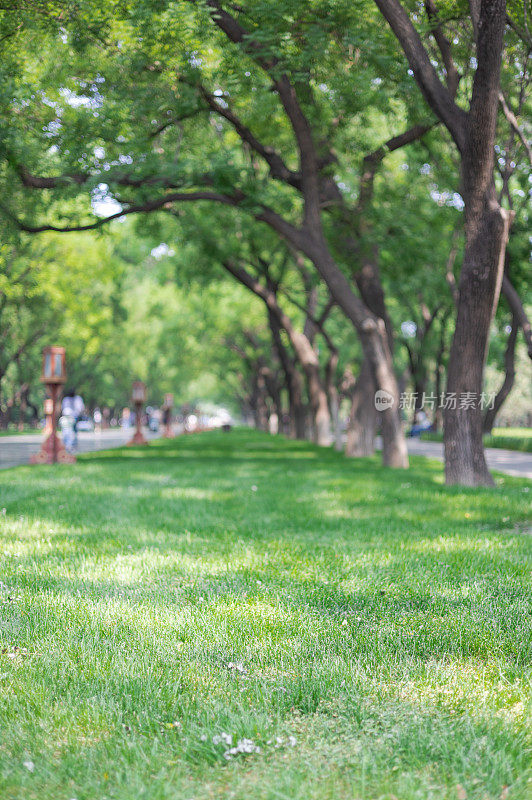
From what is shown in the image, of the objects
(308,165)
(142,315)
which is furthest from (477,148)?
(142,315)

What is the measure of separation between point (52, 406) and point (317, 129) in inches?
336

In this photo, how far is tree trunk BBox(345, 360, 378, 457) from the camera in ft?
57.6

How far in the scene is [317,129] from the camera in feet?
49.1

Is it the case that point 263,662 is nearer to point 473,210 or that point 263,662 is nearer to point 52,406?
point 473,210

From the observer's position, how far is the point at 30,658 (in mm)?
3193

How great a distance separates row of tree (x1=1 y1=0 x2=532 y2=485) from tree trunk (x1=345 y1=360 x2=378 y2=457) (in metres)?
0.07

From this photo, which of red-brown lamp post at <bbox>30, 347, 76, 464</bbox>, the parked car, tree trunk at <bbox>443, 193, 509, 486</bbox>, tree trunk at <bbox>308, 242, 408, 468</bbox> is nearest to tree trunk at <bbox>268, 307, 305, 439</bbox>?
red-brown lamp post at <bbox>30, 347, 76, 464</bbox>

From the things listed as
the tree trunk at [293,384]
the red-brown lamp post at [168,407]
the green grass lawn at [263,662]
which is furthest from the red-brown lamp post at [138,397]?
the green grass lawn at [263,662]

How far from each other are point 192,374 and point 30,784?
52.4m

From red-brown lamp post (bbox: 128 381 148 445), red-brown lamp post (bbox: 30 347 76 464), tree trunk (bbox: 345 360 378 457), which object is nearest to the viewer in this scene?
red-brown lamp post (bbox: 30 347 76 464)

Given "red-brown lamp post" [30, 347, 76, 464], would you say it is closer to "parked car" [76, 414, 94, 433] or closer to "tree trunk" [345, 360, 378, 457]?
"tree trunk" [345, 360, 378, 457]

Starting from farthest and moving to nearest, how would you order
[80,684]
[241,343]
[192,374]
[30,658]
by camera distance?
1. [192,374]
2. [241,343]
3. [30,658]
4. [80,684]

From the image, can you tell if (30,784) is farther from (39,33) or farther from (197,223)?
(197,223)

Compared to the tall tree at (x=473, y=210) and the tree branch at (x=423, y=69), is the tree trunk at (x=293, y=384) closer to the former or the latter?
the tall tree at (x=473, y=210)
